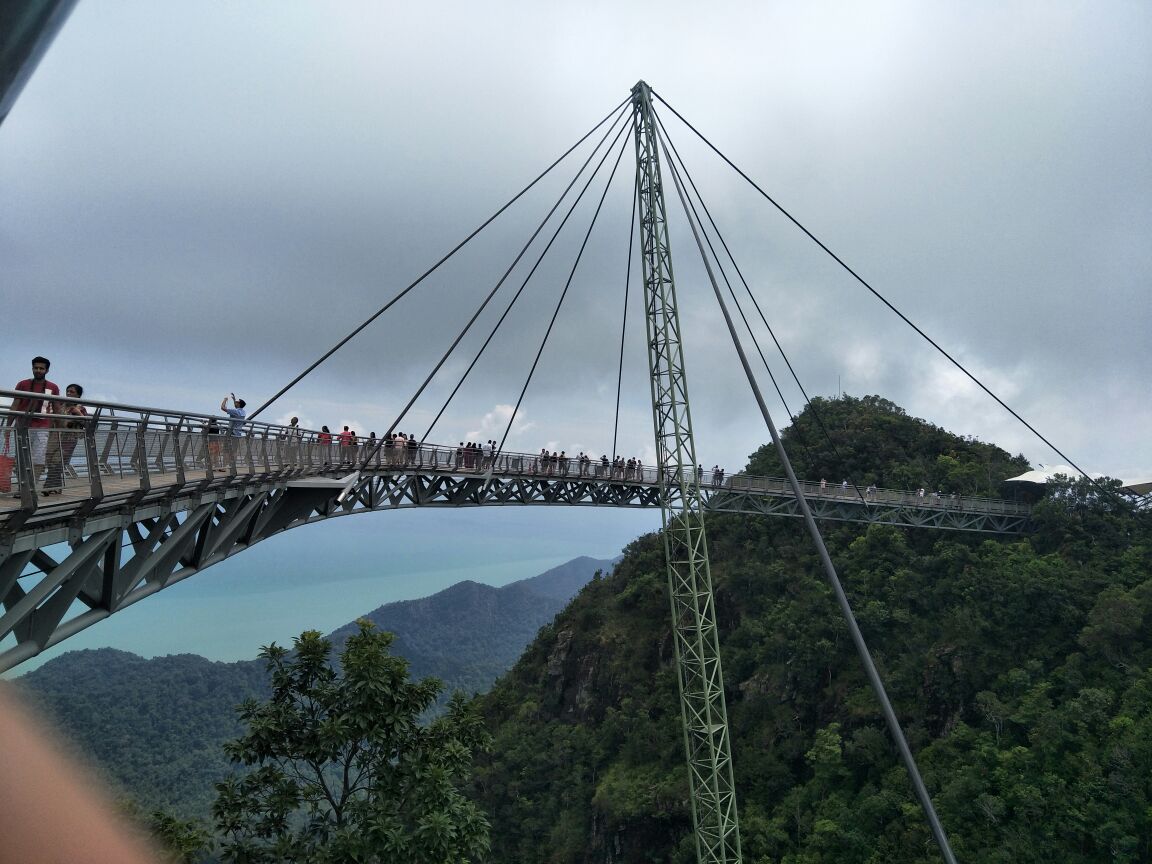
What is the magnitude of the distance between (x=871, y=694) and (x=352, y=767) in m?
26.6

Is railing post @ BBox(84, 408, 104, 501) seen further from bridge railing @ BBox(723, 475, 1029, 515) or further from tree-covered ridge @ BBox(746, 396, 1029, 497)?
tree-covered ridge @ BBox(746, 396, 1029, 497)

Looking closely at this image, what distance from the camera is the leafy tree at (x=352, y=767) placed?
29.9 ft

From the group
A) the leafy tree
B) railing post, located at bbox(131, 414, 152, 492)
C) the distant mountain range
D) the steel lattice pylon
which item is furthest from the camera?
the distant mountain range

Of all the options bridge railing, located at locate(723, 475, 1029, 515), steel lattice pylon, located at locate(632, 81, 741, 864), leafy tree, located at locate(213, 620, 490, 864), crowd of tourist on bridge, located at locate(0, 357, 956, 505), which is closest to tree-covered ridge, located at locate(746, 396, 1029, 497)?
bridge railing, located at locate(723, 475, 1029, 515)

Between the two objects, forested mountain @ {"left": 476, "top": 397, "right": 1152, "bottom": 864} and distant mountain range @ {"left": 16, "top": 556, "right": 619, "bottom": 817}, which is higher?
forested mountain @ {"left": 476, "top": 397, "right": 1152, "bottom": 864}

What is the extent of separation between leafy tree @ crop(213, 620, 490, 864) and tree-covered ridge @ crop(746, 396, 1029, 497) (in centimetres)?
3356

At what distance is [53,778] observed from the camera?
4.50 ft

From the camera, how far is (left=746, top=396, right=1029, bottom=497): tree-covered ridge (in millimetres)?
41031

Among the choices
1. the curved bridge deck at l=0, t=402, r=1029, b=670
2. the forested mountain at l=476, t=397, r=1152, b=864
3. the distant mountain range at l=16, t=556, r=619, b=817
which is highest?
the curved bridge deck at l=0, t=402, r=1029, b=670

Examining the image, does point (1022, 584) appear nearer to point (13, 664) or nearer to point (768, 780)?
point (768, 780)

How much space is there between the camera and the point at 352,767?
10781 millimetres

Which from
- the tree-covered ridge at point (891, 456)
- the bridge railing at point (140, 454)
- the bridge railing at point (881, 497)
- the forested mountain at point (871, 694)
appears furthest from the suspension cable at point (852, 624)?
the tree-covered ridge at point (891, 456)

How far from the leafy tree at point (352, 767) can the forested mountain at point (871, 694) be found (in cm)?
1931

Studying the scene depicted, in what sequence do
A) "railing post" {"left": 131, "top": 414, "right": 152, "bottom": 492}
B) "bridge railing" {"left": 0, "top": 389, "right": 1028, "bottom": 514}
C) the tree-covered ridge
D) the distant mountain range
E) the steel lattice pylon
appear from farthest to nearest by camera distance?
the distant mountain range < the tree-covered ridge < the steel lattice pylon < "railing post" {"left": 131, "top": 414, "right": 152, "bottom": 492} < "bridge railing" {"left": 0, "top": 389, "right": 1028, "bottom": 514}
